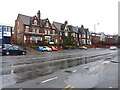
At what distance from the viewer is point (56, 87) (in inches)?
278

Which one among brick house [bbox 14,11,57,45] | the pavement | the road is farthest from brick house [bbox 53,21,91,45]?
the pavement

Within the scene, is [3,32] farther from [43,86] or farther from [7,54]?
[43,86]

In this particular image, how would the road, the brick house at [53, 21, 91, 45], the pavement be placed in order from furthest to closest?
the brick house at [53, 21, 91, 45], the road, the pavement

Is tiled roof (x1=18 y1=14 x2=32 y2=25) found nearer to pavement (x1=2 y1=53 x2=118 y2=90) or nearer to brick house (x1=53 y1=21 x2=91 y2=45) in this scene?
brick house (x1=53 y1=21 x2=91 y2=45)

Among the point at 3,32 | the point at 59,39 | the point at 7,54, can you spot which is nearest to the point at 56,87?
the point at 7,54

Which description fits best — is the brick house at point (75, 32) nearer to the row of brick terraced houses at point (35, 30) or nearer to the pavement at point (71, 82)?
the row of brick terraced houses at point (35, 30)

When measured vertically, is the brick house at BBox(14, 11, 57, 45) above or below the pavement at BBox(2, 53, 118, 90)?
above

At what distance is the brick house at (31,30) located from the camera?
5059 cm

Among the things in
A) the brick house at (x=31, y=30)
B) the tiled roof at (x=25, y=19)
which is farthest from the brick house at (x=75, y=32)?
the tiled roof at (x=25, y=19)

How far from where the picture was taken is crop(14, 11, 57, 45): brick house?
5059cm

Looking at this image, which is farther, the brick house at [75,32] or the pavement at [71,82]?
the brick house at [75,32]

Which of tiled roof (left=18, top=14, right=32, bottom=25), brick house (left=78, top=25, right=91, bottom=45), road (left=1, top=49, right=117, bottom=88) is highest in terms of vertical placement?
tiled roof (left=18, top=14, right=32, bottom=25)

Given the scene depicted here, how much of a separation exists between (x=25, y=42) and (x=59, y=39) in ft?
60.9

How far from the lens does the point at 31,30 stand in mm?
52562
